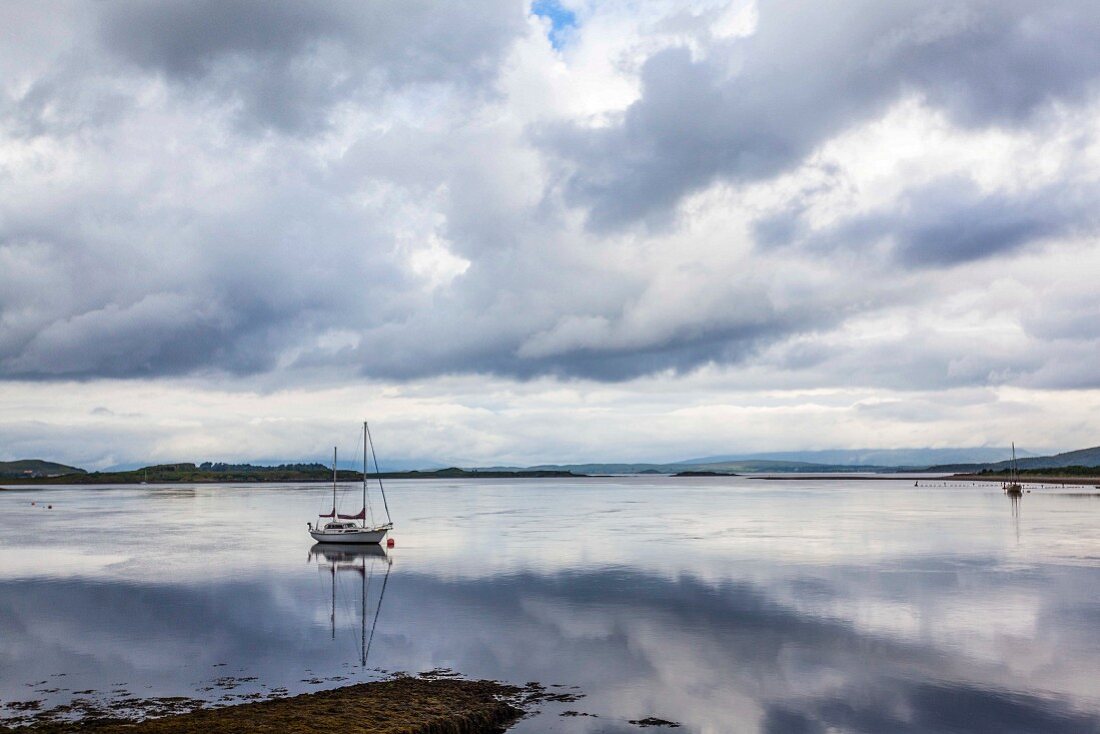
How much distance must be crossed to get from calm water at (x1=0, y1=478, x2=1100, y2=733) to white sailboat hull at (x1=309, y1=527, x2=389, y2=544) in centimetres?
306

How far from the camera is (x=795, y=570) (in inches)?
1758

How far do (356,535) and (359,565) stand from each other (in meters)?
10.4

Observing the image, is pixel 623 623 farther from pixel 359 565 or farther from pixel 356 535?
pixel 356 535

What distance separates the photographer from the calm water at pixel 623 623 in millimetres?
21688

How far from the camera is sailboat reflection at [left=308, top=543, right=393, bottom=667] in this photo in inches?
1190

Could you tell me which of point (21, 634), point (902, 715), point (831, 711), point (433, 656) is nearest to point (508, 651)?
point (433, 656)

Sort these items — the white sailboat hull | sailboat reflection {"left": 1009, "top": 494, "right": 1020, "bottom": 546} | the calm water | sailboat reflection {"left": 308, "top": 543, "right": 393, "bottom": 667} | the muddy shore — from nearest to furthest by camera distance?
the muddy shore
the calm water
sailboat reflection {"left": 308, "top": 543, "right": 393, "bottom": 667}
the white sailboat hull
sailboat reflection {"left": 1009, "top": 494, "right": 1020, "bottom": 546}

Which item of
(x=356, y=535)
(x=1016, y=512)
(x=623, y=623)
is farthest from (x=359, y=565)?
(x=1016, y=512)

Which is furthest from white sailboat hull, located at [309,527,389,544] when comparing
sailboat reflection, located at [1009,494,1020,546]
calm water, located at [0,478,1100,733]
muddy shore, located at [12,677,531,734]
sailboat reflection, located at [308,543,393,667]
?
sailboat reflection, located at [1009,494,1020,546]

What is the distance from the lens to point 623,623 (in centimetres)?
3067

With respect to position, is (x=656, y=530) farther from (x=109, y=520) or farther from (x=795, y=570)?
(x=109, y=520)

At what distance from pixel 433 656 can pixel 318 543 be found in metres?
40.2

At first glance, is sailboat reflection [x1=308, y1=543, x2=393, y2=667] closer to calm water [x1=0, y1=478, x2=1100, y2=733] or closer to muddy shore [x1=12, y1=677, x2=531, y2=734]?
calm water [x1=0, y1=478, x2=1100, y2=733]

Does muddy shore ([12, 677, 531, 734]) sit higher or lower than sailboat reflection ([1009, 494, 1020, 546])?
higher
